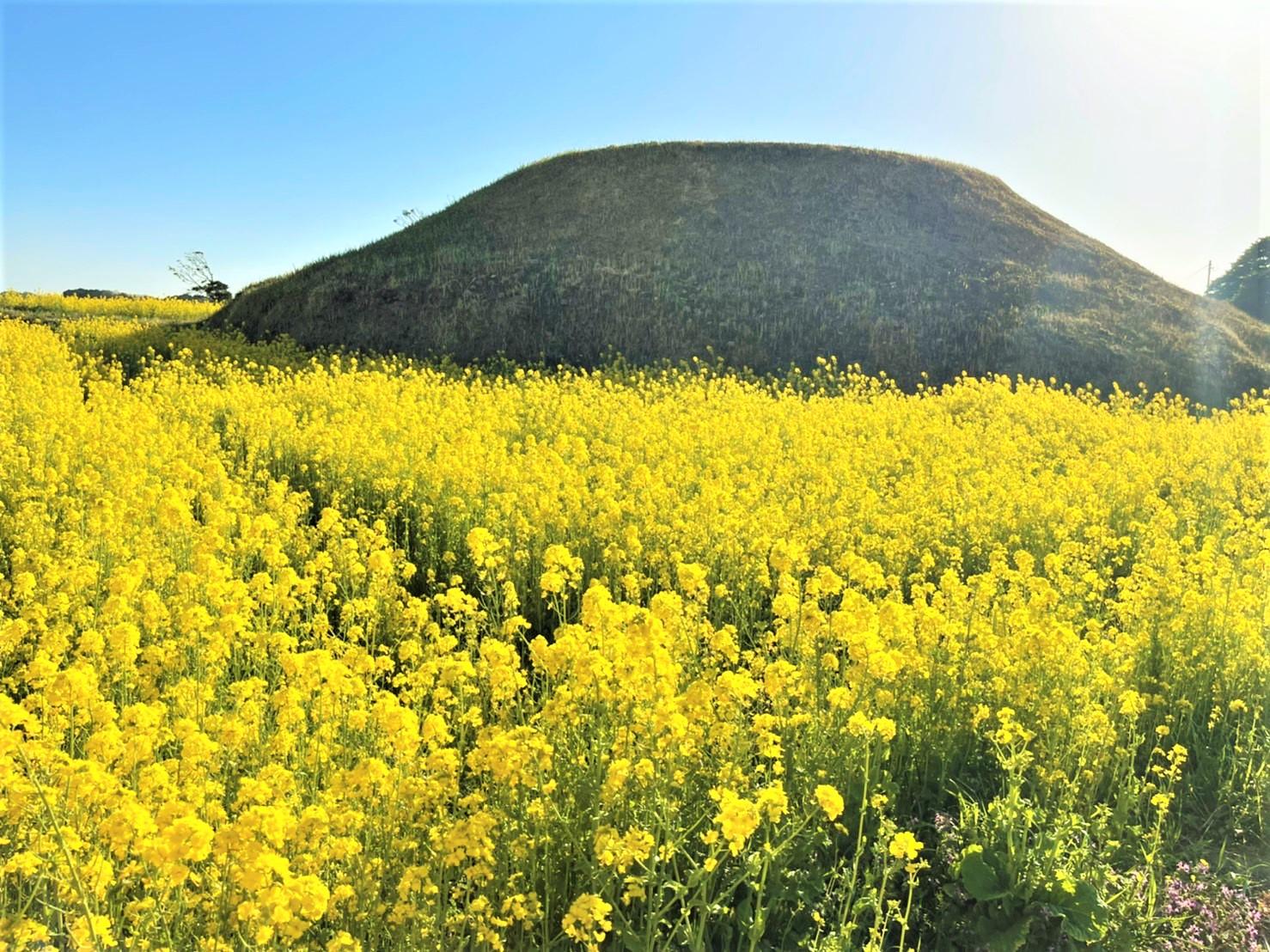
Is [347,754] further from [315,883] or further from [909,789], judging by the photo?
[909,789]

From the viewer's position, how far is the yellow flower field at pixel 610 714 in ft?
8.68

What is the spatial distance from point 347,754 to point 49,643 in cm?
189

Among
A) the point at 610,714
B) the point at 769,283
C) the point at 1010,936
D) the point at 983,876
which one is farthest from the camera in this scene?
the point at 769,283

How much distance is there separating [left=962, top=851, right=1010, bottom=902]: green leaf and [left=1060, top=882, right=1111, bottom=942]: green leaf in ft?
0.70

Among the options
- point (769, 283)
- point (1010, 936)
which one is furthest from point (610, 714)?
point (769, 283)

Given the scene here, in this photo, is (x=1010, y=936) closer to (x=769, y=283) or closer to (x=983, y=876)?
(x=983, y=876)

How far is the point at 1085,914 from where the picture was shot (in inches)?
119

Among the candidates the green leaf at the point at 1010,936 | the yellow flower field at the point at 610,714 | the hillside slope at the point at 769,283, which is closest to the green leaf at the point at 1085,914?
the yellow flower field at the point at 610,714

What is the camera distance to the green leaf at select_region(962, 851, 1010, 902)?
10.1 ft

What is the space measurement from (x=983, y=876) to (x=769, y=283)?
2585 cm

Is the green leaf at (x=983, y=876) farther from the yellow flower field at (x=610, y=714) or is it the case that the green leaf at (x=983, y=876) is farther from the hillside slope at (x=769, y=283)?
the hillside slope at (x=769, y=283)

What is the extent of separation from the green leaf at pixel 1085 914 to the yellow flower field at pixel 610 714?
0.7 inches

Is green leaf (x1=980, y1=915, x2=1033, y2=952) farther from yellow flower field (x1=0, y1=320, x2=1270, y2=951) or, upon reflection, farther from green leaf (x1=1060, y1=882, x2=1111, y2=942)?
green leaf (x1=1060, y1=882, x2=1111, y2=942)

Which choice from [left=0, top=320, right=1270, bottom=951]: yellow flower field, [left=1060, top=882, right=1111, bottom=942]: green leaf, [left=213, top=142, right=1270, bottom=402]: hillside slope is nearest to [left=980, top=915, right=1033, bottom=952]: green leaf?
[left=0, top=320, right=1270, bottom=951]: yellow flower field
